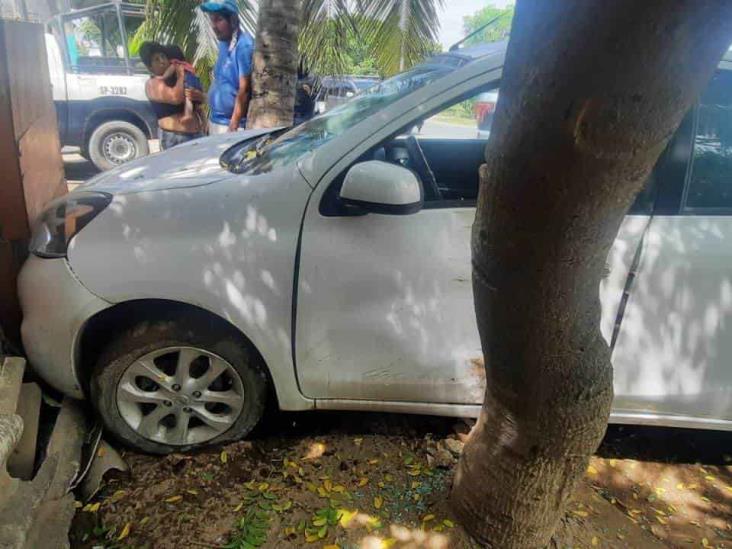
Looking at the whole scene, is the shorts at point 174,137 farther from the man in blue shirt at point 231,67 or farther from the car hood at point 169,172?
the car hood at point 169,172

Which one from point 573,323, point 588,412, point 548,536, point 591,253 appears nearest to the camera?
point 591,253

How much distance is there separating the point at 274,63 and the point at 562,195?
3.98 m

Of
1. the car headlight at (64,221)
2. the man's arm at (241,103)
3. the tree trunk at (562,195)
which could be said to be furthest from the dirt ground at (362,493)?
the man's arm at (241,103)

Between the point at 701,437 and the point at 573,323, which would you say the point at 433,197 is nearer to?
the point at 573,323

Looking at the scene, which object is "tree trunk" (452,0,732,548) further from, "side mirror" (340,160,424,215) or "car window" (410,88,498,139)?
"car window" (410,88,498,139)

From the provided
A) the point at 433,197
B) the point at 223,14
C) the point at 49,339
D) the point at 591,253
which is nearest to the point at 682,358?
the point at 433,197

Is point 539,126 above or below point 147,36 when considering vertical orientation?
below

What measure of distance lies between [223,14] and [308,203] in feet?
10.6

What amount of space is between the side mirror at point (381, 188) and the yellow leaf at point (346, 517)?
1.18 metres

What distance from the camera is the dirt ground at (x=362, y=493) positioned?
2.08 metres

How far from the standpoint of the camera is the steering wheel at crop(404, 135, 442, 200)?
2309 mm

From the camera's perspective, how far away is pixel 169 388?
2.40 metres

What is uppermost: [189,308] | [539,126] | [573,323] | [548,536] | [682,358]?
[539,126]

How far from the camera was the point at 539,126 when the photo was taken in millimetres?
1090
